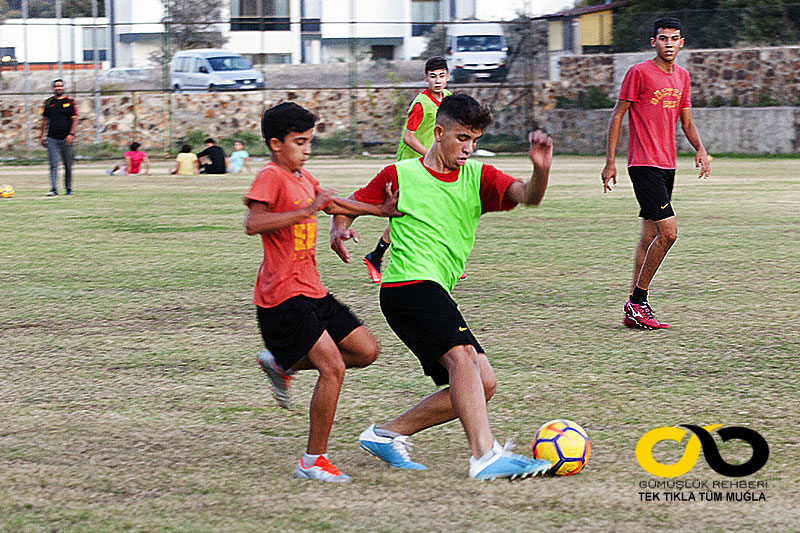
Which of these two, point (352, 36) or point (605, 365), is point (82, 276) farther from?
point (352, 36)

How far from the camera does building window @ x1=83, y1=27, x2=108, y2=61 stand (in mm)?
30219

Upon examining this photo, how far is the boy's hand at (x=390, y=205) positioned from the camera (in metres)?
4.27

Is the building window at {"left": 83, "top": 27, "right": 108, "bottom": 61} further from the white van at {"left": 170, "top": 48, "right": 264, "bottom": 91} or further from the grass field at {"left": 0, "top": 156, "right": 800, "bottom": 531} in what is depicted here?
the grass field at {"left": 0, "top": 156, "right": 800, "bottom": 531}

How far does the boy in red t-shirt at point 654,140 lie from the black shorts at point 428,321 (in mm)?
3239

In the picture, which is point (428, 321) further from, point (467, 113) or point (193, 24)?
point (193, 24)

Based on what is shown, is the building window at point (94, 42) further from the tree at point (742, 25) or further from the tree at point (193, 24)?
the tree at point (742, 25)

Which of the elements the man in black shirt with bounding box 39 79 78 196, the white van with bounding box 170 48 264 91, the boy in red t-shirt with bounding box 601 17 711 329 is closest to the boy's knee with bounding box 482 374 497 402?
the boy in red t-shirt with bounding box 601 17 711 329

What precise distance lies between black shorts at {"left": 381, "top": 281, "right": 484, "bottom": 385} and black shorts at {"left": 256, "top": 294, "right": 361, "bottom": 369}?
8.4 inches

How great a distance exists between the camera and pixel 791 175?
21.1m

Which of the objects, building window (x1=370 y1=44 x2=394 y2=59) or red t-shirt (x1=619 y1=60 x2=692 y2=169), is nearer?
red t-shirt (x1=619 y1=60 x2=692 y2=169)

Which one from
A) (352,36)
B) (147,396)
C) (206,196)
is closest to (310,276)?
(147,396)

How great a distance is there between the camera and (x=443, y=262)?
14.0 feet

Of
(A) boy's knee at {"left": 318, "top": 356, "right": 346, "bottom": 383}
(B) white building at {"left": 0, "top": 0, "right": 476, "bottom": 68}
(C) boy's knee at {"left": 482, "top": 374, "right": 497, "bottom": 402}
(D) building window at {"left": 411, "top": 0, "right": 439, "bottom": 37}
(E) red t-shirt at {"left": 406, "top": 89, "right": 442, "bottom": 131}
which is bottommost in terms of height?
(C) boy's knee at {"left": 482, "top": 374, "right": 497, "bottom": 402}

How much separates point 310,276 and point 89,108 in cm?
2798
